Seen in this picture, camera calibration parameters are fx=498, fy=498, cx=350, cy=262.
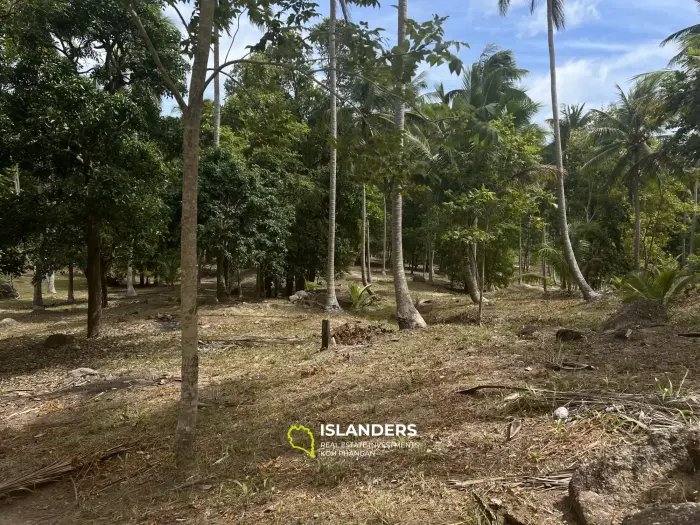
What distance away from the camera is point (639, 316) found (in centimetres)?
861

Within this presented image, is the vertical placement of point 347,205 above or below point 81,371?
above

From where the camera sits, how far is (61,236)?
1054 cm

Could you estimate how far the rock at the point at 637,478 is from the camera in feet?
9.11

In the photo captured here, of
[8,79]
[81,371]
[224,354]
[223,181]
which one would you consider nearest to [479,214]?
[224,354]

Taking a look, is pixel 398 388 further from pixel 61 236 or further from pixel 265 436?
pixel 61 236

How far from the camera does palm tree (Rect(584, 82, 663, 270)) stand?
20.2 m

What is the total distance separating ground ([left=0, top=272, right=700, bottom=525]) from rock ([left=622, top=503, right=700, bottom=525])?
1.79 ft

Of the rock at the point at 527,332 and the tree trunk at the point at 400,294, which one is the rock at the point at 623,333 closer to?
the rock at the point at 527,332

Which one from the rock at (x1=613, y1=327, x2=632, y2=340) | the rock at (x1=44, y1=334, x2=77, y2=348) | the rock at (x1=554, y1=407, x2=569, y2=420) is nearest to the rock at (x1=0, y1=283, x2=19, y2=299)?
the rock at (x1=44, y1=334, x2=77, y2=348)

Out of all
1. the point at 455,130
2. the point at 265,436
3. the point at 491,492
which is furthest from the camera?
the point at 265,436

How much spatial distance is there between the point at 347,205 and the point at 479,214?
34.3 ft

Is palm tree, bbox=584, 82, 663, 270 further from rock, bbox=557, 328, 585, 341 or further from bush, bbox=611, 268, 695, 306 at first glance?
rock, bbox=557, 328, 585, 341

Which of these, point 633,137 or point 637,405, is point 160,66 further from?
point 633,137

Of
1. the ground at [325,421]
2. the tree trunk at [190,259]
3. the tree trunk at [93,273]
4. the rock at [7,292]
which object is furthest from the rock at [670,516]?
the rock at [7,292]
